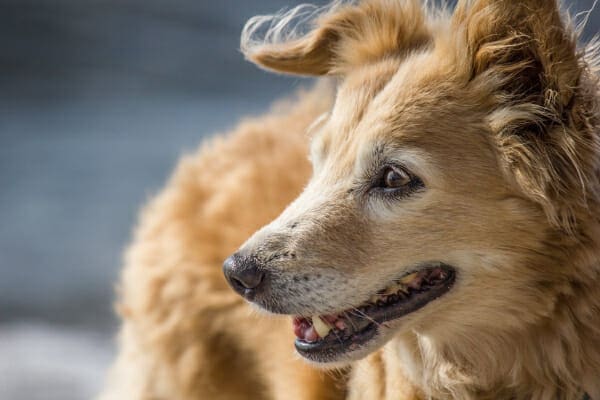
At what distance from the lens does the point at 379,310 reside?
8.55ft

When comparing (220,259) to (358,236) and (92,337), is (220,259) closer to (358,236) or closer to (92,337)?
(358,236)

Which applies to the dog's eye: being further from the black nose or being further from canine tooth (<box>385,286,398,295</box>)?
the black nose

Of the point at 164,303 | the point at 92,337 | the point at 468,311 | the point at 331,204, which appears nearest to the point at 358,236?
the point at 331,204

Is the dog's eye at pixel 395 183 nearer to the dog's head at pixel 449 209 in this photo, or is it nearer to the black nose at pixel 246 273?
the dog's head at pixel 449 209

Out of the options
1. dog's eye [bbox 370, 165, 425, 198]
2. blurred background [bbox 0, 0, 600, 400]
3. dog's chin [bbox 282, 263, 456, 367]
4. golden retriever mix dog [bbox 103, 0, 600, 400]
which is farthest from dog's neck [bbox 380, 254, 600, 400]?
blurred background [bbox 0, 0, 600, 400]

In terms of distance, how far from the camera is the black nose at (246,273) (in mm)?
2576

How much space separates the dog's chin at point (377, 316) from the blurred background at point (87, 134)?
2.24 metres

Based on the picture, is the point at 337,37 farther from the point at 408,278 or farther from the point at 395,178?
the point at 408,278

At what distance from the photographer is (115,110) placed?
32.7 feet

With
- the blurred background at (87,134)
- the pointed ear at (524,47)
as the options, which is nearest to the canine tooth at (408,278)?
the pointed ear at (524,47)

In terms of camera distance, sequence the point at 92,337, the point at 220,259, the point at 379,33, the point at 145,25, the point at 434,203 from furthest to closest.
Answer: the point at 145,25
the point at 92,337
the point at 220,259
the point at 379,33
the point at 434,203

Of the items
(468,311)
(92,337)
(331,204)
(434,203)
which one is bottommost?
(468,311)

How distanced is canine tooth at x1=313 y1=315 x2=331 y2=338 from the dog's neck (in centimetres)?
26

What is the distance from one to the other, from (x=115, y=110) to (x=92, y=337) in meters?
4.52
